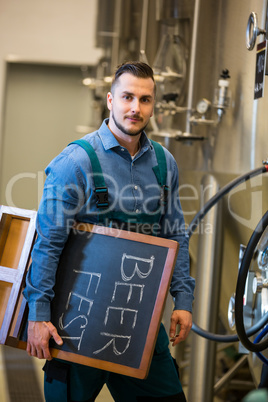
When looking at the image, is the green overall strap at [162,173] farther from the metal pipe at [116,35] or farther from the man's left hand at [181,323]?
the metal pipe at [116,35]

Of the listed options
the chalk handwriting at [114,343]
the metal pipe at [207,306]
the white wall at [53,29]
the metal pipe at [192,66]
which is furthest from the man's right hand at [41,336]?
the white wall at [53,29]

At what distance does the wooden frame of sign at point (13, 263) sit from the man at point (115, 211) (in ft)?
0.26

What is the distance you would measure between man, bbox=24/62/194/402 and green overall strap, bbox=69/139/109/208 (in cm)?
1

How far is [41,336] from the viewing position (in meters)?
1.65

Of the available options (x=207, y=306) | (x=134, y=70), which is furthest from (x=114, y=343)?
(x=207, y=306)

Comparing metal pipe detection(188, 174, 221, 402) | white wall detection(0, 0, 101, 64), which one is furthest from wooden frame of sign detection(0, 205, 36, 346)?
white wall detection(0, 0, 101, 64)

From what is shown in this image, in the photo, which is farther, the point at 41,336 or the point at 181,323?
the point at 181,323

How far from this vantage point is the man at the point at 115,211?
65.7 inches

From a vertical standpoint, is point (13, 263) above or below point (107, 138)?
below

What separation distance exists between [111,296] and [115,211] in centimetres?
25

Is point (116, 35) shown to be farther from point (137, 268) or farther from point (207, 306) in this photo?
point (137, 268)

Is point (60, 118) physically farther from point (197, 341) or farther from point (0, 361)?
point (197, 341)

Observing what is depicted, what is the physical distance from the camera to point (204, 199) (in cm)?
288

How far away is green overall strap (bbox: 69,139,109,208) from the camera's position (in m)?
1.69
